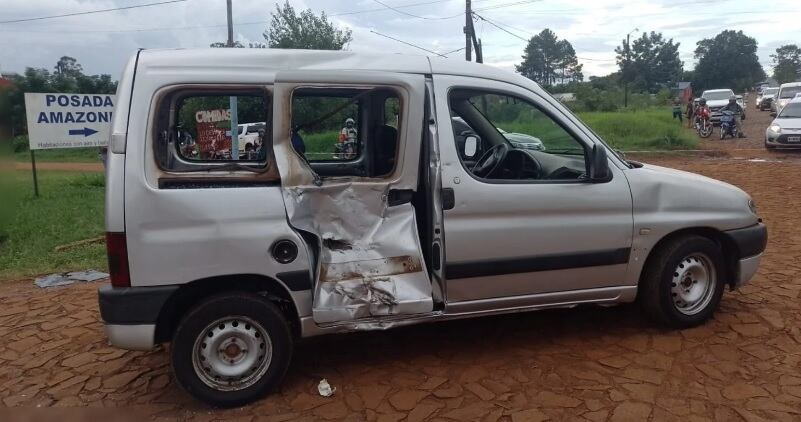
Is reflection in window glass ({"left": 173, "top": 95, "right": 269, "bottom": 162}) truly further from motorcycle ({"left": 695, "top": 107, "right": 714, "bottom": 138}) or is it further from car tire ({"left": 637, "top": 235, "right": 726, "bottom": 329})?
motorcycle ({"left": 695, "top": 107, "right": 714, "bottom": 138})

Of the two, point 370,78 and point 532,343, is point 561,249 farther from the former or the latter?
point 370,78

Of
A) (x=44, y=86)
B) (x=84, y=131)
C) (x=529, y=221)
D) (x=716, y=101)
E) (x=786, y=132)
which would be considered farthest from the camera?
(x=716, y=101)

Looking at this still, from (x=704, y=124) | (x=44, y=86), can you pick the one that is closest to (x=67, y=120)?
(x=44, y=86)

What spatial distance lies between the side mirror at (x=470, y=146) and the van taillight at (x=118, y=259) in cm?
229

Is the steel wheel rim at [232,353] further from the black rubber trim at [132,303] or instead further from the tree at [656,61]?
the tree at [656,61]

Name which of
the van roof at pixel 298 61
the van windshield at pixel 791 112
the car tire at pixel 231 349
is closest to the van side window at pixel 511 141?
the van roof at pixel 298 61

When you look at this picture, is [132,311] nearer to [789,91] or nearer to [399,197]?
[399,197]

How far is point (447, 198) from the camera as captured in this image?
3.67 metres

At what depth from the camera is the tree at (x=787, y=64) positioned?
76.5 meters

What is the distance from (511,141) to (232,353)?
2.52 meters

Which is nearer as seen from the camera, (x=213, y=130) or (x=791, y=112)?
(x=213, y=130)

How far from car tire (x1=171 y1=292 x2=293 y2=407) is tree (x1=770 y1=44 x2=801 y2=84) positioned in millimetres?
83096

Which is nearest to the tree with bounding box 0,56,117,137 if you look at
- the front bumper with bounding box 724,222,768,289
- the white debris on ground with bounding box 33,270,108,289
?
the white debris on ground with bounding box 33,270,108,289

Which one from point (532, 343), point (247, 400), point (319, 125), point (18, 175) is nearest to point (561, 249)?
point (532, 343)
